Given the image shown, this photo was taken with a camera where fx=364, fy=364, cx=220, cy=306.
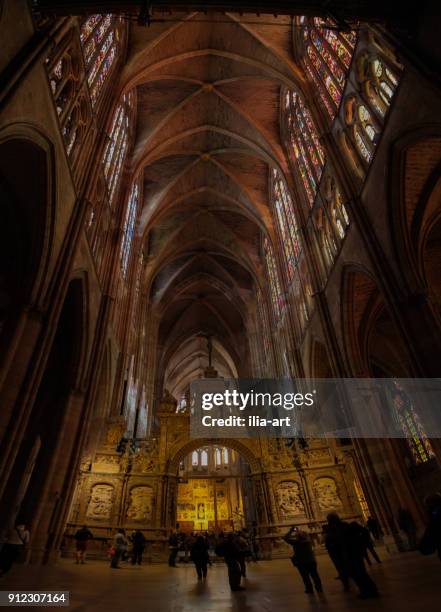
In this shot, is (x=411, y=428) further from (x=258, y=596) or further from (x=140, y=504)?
(x=258, y=596)

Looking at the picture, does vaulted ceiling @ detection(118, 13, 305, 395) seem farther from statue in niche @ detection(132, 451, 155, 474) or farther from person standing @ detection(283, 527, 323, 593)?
statue in niche @ detection(132, 451, 155, 474)

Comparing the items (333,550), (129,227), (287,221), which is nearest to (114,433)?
(129,227)

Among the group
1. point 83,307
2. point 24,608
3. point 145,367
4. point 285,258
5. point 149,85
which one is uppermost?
point 149,85

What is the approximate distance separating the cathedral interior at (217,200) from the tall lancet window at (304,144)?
17cm

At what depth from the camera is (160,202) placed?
24.2m

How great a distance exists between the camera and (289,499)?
14281mm

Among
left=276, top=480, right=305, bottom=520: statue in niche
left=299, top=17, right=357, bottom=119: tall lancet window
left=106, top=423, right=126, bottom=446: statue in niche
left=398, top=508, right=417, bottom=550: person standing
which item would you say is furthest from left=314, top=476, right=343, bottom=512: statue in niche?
left=299, top=17, right=357, bottom=119: tall lancet window

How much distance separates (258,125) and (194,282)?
54.0ft

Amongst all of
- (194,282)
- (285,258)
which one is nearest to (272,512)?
(285,258)

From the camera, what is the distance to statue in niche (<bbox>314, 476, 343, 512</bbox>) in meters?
13.9

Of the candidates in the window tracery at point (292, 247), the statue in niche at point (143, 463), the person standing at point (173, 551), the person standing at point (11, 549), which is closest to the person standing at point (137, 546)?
the person standing at point (173, 551)

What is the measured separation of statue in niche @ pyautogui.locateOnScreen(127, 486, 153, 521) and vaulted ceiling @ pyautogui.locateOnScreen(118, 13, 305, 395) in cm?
1477

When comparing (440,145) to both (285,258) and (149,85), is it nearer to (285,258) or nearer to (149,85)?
(285,258)

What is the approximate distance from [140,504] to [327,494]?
7.22m
